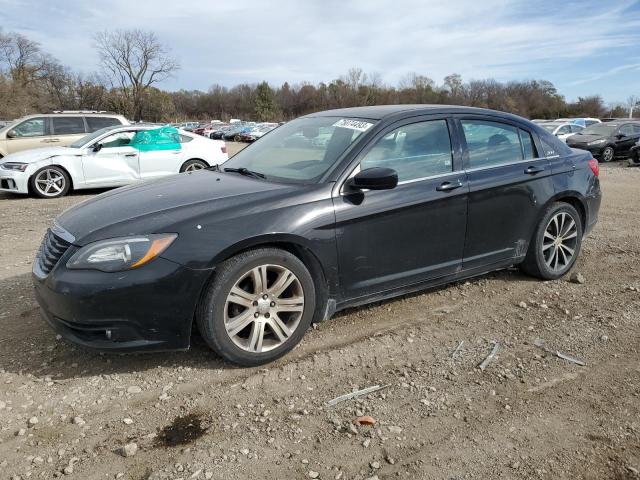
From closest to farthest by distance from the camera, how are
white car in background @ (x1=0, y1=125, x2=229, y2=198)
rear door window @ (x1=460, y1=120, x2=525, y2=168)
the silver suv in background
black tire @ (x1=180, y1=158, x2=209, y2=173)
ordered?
rear door window @ (x1=460, y1=120, x2=525, y2=168) < white car in background @ (x1=0, y1=125, x2=229, y2=198) < black tire @ (x1=180, y1=158, x2=209, y2=173) < the silver suv in background

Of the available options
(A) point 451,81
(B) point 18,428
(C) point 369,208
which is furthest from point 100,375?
(A) point 451,81

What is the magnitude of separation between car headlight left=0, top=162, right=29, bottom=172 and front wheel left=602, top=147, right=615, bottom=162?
59.6 feet

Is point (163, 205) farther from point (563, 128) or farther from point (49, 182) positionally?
point (563, 128)

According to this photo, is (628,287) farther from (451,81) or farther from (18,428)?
(451,81)

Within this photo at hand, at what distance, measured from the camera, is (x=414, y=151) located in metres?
3.75

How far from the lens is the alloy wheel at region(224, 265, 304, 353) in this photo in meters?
3.04

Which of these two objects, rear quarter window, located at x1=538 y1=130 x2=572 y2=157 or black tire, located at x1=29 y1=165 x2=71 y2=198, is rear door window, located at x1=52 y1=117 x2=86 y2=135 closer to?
black tire, located at x1=29 y1=165 x2=71 y2=198

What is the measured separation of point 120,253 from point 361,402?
5.25ft

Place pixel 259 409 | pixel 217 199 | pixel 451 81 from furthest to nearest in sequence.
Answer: pixel 451 81
pixel 217 199
pixel 259 409

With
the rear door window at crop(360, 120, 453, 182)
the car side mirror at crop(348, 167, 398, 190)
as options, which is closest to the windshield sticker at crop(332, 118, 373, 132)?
the rear door window at crop(360, 120, 453, 182)

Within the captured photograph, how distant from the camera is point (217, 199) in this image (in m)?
3.20

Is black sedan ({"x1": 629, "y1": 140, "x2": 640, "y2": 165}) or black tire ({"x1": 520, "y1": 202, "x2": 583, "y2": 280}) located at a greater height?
black sedan ({"x1": 629, "y1": 140, "x2": 640, "y2": 165})

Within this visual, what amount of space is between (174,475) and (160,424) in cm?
44

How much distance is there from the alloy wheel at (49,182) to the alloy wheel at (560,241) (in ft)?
29.2
